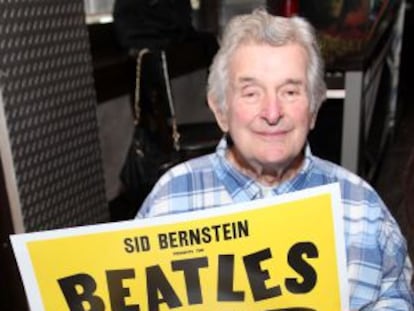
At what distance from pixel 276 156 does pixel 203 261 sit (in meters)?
0.24

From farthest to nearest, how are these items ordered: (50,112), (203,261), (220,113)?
(50,112) < (220,113) < (203,261)

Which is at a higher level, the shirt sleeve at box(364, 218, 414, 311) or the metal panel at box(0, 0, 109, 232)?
the metal panel at box(0, 0, 109, 232)

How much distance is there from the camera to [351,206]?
0.97 m

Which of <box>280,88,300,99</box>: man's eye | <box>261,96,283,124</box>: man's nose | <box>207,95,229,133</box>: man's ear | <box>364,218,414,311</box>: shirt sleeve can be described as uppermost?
<box>280,88,300,99</box>: man's eye

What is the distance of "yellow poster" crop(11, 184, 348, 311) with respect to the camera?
29.5 inches

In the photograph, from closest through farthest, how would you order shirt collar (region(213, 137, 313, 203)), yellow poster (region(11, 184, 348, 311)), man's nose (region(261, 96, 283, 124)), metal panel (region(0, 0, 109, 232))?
yellow poster (region(11, 184, 348, 311))
man's nose (region(261, 96, 283, 124))
shirt collar (region(213, 137, 313, 203))
metal panel (region(0, 0, 109, 232))

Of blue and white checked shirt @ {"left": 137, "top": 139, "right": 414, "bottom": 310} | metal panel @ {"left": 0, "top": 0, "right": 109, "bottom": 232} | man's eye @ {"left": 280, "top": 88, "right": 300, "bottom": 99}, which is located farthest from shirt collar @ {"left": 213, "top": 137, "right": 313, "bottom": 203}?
metal panel @ {"left": 0, "top": 0, "right": 109, "bottom": 232}

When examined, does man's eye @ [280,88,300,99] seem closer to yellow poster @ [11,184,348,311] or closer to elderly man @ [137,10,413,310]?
elderly man @ [137,10,413,310]

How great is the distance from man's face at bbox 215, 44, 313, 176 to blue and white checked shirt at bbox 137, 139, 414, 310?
0.09m

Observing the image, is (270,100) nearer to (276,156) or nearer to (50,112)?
(276,156)

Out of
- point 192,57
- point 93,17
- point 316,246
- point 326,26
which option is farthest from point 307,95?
point 192,57

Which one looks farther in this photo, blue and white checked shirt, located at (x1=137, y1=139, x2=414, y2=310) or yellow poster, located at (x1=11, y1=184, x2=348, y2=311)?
blue and white checked shirt, located at (x1=137, y1=139, x2=414, y2=310)

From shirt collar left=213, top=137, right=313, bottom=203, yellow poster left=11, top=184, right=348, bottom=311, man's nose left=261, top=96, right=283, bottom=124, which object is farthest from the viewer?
shirt collar left=213, top=137, right=313, bottom=203

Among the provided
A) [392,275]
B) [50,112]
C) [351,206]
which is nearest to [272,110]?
[351,206]
